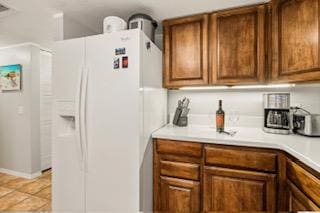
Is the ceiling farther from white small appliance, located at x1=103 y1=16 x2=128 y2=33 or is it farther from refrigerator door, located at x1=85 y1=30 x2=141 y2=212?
refrigerator door, located at x1=85 y1=30 x2=141 y2=212

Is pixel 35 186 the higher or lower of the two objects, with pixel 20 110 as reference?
lower

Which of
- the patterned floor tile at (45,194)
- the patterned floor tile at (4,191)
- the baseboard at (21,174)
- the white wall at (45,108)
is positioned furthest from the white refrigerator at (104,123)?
the white wall at (45,108)

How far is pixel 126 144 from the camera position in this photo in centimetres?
146

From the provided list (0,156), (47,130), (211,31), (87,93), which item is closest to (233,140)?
(211,31)

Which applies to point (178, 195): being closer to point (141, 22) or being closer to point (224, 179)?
point (224, 179)

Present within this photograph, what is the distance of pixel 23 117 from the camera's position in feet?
9.56

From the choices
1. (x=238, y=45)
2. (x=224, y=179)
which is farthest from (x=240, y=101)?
(x=224, y=179)

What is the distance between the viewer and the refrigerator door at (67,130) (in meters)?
1.61

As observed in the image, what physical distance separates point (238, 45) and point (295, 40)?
432 millimetres

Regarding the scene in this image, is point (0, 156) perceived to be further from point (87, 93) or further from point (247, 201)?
point (247, 201)

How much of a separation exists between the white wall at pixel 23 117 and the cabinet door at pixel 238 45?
2.69 metres

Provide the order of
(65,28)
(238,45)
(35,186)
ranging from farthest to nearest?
(35,186) → (65,28) → (238,45)

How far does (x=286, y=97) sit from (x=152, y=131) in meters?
1.26

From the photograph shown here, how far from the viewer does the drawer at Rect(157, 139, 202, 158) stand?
61.5 inches
